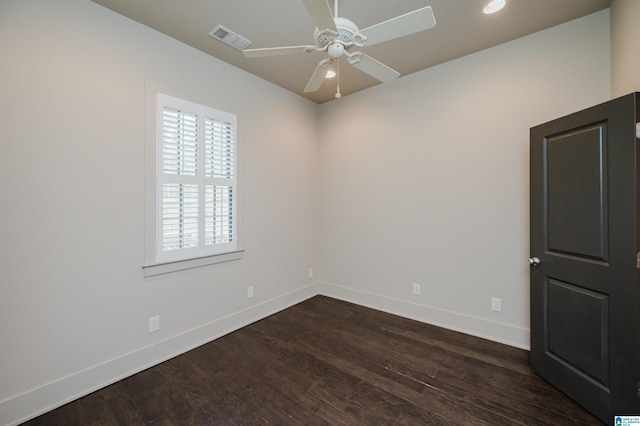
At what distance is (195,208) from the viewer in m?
2.62

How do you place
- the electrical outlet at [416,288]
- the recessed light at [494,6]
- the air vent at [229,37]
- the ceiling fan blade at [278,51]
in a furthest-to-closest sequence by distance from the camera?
the electrical outlet at [416,288] → the air vent at [229,37] → the recessed light at [494,6] → the ceiling fan blade at [278,51]

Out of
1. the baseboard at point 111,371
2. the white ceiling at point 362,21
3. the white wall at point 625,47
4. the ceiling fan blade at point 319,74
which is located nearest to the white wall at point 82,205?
the baseboard at point 111,371

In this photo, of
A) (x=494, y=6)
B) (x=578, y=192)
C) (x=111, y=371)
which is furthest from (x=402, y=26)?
(x=111, y=371)

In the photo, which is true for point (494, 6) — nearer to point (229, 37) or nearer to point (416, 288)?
point (229, 37)

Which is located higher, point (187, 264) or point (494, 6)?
point (494, 6)

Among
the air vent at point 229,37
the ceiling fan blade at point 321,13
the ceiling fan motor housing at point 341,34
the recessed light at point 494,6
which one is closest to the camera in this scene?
the ceiling fan blade at point 321,13

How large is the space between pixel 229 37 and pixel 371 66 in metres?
1.40

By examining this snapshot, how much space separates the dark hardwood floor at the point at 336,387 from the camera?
1752 mm

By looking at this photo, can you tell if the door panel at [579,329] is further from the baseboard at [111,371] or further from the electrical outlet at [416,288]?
the baseboard at [111,371]

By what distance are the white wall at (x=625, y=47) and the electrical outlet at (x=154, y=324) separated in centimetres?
388

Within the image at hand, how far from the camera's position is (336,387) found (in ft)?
6.67

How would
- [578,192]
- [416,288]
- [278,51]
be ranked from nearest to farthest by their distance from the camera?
[278,51]
[578,192]
[416,288]

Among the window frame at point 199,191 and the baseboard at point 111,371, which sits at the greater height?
the window frame at point 199,191

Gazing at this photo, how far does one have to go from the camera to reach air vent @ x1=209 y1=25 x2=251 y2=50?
233 cm
